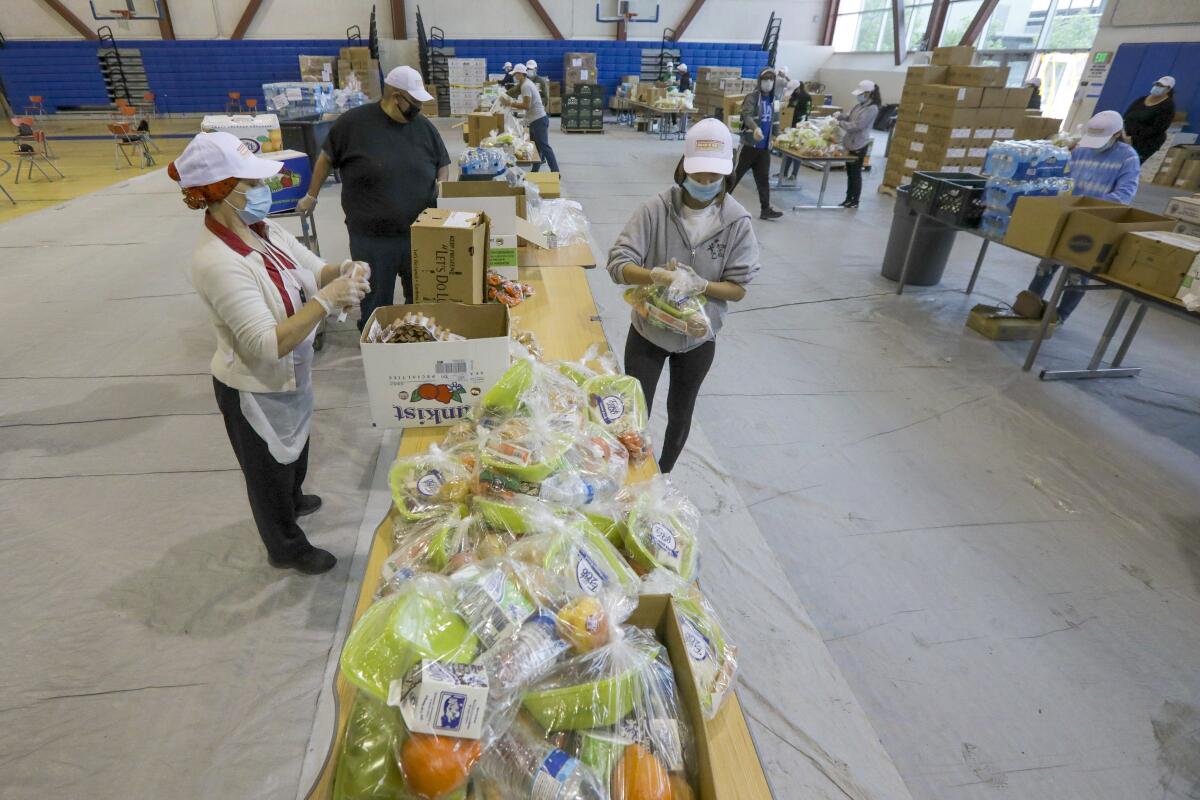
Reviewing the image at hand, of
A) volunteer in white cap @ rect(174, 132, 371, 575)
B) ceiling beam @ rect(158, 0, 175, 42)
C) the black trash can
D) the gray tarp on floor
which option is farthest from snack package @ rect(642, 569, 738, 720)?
ceiling beam @ rect(158, 0, 175, 42)

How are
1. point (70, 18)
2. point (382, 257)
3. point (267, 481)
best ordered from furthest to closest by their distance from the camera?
1. point (70, 18)
2. point (382, 257)
3. point (267, 481)

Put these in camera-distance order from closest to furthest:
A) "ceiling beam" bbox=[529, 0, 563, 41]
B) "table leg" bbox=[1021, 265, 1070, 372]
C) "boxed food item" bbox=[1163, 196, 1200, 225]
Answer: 1. "boxed food item" bbox=[1163, 196, 1200, 225]
2. "table leg" bbox=[1021, 265, 1070, 372]
3. "ceiling beam" bbox=[529, 0, 563, 41]

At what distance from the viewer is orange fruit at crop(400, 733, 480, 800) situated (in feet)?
2.78

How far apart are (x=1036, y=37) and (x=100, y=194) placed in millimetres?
17050

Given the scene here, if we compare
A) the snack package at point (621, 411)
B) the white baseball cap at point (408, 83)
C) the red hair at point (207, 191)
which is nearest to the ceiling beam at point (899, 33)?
the white baseball cap at point (408, 83)

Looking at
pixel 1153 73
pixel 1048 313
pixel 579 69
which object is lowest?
pixel 1048 313

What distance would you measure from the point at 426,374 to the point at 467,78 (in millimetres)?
15873

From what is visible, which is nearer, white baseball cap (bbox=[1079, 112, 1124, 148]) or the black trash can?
white baseball cap (bbox=[1079, 112, 1124, 148])

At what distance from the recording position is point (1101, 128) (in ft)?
15.8

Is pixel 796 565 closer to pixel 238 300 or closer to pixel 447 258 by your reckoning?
pixel 447 258

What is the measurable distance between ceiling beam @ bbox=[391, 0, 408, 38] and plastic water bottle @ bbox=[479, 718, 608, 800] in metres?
19.2

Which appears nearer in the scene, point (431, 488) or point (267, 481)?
point (431, 488)

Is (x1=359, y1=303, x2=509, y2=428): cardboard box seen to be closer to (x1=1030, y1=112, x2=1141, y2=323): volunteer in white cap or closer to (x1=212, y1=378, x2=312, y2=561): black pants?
(x1=212, y1=378, x2=312, y2=561): black pants

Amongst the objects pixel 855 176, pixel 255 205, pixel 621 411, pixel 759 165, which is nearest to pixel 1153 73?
pixel 855 176
